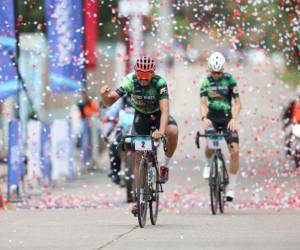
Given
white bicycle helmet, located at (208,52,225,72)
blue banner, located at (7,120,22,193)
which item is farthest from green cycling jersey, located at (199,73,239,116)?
blue banner, located at (7,120,22,193)

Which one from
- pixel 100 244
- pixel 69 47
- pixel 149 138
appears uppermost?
pixel 69 47

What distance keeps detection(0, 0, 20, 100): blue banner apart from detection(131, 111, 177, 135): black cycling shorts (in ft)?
14.5

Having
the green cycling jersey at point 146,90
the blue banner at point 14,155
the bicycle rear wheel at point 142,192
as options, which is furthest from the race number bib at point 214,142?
the blue banner at point 14,155

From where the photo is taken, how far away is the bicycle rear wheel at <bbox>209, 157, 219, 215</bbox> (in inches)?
701

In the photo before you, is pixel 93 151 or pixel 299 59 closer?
pixel 299 59

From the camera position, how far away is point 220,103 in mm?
18953

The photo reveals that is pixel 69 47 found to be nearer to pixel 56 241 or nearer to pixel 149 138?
pixel 149 138

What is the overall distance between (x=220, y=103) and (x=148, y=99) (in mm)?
2648

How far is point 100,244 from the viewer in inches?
543

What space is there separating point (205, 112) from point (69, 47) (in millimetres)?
6915

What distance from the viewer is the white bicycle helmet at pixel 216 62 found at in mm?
18484

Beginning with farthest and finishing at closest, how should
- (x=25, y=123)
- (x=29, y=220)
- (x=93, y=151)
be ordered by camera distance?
(x=93, y=151)
(x=25, y=123)
(x=29, y=220)

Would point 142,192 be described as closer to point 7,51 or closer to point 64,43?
point 7,51

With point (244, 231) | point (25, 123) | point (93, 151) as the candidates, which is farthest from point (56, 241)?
point (93, 151)
